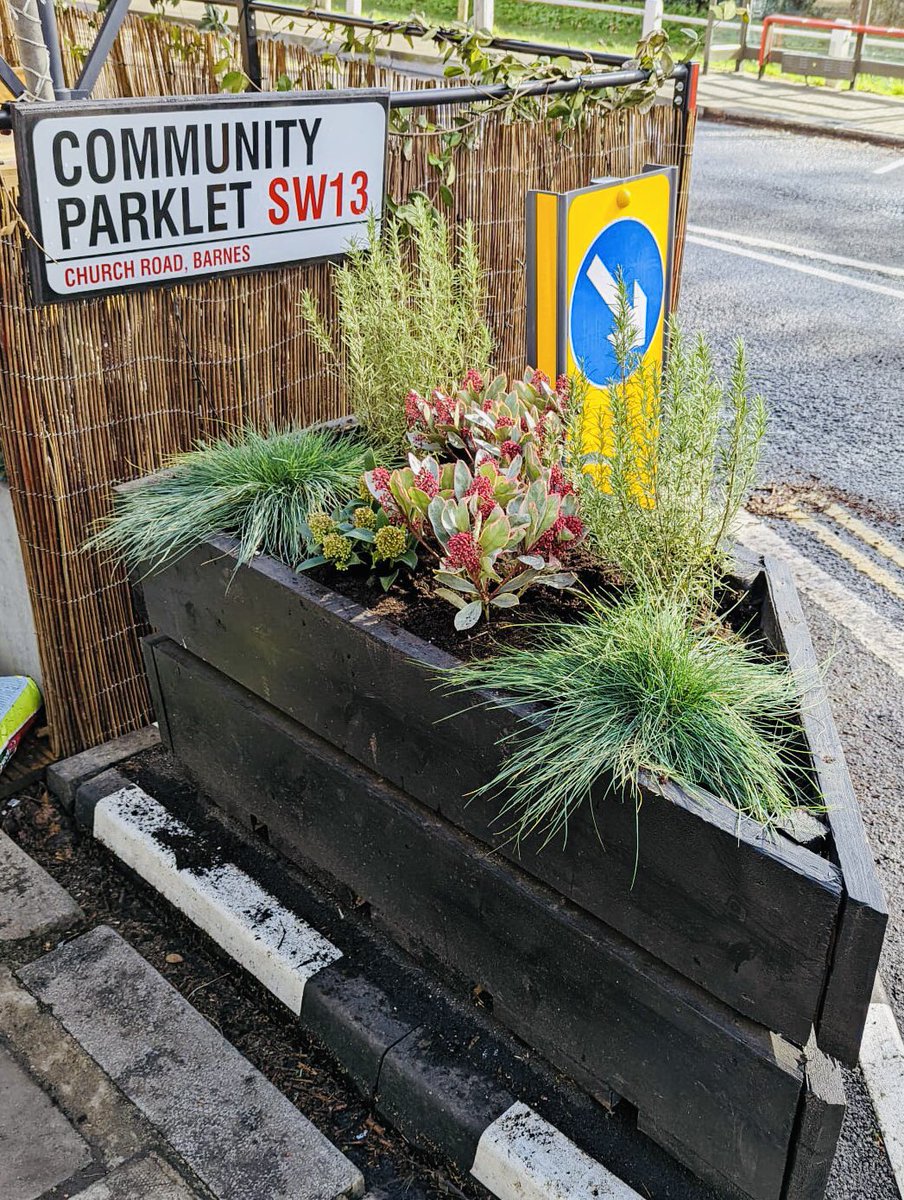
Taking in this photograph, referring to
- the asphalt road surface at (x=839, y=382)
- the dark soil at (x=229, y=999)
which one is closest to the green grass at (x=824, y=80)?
the asphalt road surface at (x=839, y=382)

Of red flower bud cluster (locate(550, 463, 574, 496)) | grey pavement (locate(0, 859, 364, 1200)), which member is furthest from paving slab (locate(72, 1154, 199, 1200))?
red flower bud cluster (locate(550, 463, 574, 496))

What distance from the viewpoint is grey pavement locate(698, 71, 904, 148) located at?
13812 mm

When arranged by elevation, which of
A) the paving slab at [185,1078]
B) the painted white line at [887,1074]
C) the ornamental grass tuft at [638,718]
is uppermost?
the ornamental grass tuft at [638,718]

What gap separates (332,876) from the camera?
2.81 m

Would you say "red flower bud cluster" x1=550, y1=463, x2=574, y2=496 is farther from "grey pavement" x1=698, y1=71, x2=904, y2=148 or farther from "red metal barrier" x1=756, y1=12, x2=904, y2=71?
"red metal barrier" x1=756, y1=12, x2=904, y2=71

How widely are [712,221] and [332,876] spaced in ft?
27.3

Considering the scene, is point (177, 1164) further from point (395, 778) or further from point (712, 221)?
point (712, 221)

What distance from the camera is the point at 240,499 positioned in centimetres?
287

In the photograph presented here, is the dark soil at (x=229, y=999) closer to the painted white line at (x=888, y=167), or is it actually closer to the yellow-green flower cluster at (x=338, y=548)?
the yellow-green flower cluster at (x=338, y=548)

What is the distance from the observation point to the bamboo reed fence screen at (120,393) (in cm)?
292

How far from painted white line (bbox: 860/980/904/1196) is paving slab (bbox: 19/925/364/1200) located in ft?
3.66

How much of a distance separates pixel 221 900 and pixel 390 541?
1041mm

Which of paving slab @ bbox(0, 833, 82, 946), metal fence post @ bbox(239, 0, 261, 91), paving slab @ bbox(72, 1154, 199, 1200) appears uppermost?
metal fence post @ bbox(239, 0, 261, 91)

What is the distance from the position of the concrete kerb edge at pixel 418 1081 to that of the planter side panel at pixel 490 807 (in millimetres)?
501
